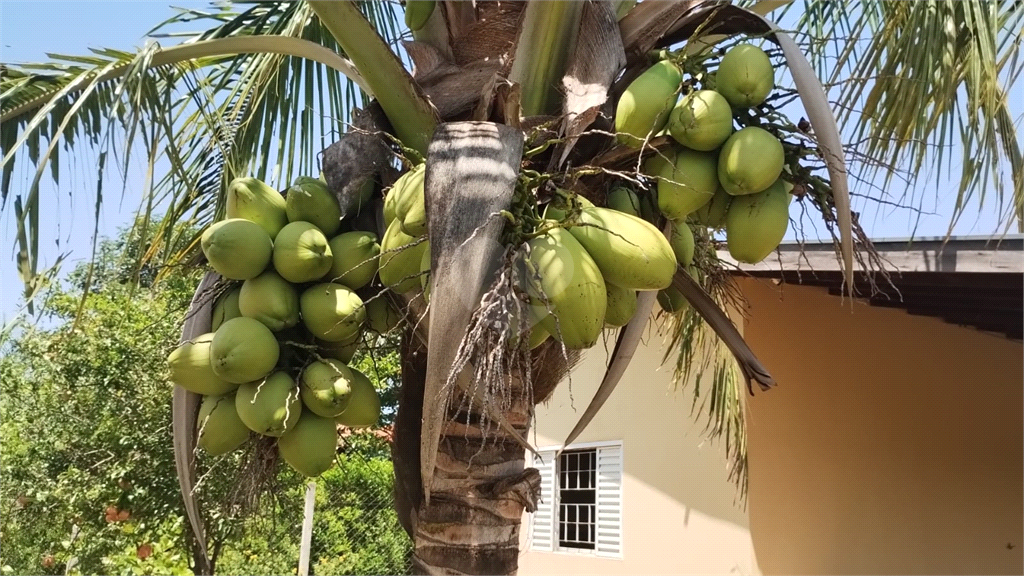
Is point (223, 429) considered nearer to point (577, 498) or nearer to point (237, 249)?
point (237, 249)

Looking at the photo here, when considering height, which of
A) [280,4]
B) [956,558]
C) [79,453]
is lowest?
[956,558]

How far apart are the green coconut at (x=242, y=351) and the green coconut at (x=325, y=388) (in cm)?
8

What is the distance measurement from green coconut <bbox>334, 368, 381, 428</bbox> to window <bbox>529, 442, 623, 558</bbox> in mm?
5531

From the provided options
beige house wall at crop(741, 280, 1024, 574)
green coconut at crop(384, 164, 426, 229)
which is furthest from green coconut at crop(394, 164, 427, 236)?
beige house wall at crop(741, 280, 1024, 574)

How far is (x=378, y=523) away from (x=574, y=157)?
8.58m

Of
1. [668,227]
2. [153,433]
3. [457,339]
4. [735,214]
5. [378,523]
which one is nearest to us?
[457,339]

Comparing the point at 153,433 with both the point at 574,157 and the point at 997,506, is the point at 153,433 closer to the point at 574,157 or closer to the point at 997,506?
the point at 574,157

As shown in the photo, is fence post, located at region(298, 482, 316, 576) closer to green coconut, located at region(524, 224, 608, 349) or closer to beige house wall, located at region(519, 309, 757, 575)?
beige house wall, located at region(519, 309, 757, 575)

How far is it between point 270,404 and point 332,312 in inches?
8.6

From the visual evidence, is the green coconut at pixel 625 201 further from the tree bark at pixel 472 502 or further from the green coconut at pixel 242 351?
the green coconut at pixel 242 351

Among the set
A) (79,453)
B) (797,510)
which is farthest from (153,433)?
(797,510)

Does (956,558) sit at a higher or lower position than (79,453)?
lower

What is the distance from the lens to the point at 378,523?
979cm

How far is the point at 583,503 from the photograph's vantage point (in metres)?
7.84
